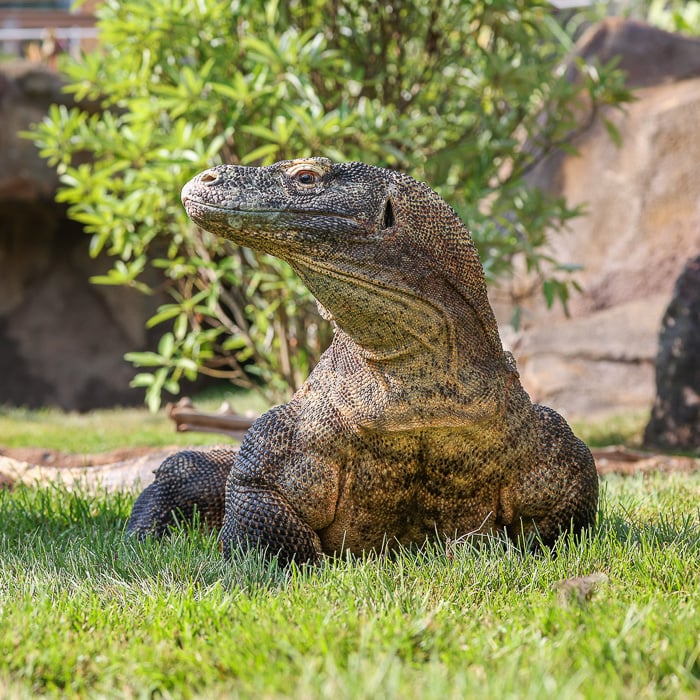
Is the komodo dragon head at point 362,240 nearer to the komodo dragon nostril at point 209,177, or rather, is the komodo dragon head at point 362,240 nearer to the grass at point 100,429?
the komodo dragon nostril at point 209,177

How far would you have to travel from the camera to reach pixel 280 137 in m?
4.80

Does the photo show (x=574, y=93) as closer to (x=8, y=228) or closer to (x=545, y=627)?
(x=545, y=627)

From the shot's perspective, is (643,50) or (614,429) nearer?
(614,429)

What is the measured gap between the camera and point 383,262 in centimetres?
231

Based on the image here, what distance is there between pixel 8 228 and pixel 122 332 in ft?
5.75

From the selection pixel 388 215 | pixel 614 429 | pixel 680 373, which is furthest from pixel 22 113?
pixel 388 215

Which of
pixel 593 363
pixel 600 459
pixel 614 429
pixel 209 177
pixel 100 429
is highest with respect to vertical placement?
pixel 209 177

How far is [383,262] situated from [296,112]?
2642mm

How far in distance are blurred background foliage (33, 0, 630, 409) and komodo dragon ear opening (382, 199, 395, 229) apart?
8.08 ft

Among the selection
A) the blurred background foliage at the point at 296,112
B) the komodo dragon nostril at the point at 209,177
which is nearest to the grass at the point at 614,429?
the blurred background foliage at the point at 296,112

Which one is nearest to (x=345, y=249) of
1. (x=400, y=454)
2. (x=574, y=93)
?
(x=400, y=454)

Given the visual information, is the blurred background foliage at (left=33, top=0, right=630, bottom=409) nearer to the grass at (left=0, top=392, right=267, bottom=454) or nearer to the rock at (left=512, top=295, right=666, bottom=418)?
the grass at (left=0, top=392, right=267, bottom=454)

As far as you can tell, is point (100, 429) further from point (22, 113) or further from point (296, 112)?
point (296, 112)

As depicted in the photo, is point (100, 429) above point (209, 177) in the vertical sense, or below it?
below
